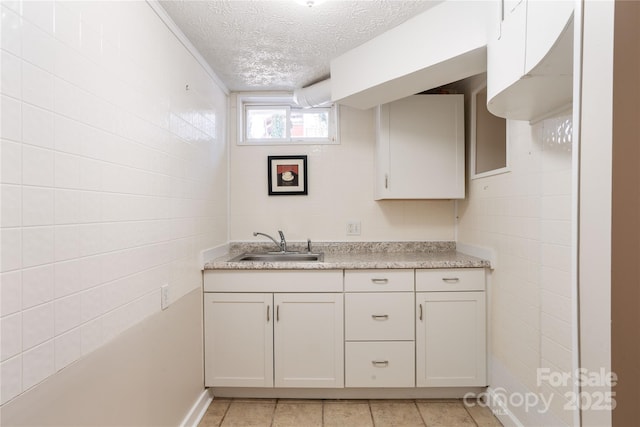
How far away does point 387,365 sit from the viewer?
2051 mm

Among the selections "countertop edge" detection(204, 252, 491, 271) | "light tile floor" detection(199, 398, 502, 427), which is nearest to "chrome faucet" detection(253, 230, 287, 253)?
"countertop edge" detection(204, 252, 491, 271)

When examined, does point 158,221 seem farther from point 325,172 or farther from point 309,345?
point 325,172

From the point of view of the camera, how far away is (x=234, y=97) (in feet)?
8.86

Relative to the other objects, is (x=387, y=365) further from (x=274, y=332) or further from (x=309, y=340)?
(x=274, y=332)

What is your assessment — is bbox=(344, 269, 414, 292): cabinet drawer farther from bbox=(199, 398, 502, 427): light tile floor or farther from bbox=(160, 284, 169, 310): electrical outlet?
bbox=(160, 284, 169, 310): electrical outlet

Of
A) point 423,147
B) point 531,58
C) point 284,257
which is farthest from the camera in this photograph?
point 284,257

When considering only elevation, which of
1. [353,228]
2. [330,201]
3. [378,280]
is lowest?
[378,280]

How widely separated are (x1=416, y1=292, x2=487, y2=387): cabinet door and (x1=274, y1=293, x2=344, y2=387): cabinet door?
0.53m

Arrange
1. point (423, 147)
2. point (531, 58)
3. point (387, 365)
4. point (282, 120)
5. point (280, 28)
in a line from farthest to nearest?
1. point (282, 120)
2. point (423, 147)
3. point (387, 365)
4. point (280, 28)
5. point (531, 58)

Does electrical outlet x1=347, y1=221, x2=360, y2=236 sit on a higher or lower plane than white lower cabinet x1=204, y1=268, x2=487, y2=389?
higher

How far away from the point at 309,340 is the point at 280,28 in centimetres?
189

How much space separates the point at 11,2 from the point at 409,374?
2.43m

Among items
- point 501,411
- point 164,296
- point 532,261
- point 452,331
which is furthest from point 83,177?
point 501,411

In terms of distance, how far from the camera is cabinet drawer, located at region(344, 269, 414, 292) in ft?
6.75
